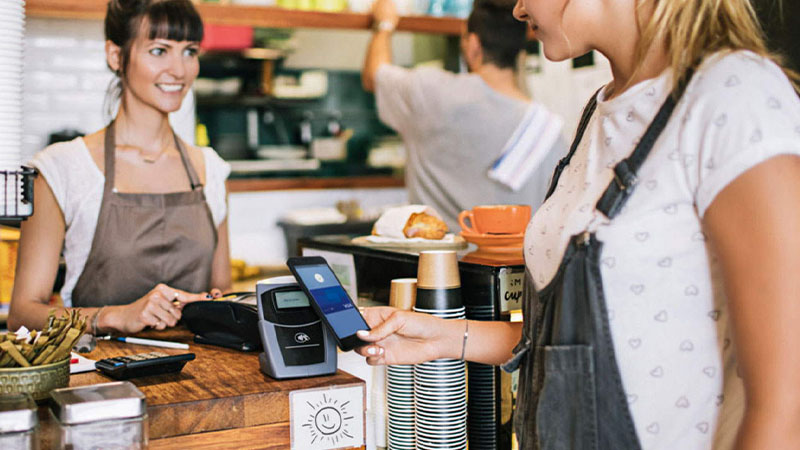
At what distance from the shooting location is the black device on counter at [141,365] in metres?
1.38

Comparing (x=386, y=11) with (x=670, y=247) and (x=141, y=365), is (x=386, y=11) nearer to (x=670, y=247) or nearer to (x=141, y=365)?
(x=141, y=365)

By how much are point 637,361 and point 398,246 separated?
92 cm

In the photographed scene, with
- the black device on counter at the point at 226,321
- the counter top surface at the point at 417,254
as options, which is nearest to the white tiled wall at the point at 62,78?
the counter top surface at the point at 417,254

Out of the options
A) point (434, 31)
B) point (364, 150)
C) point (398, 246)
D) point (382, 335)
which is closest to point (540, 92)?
point (434, 31)

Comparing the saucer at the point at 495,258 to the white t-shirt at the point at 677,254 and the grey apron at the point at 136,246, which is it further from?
the grey apron at the point at 136,246

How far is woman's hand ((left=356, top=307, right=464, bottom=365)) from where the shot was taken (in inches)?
56.4

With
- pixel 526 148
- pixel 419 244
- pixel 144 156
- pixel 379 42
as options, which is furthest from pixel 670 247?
pixel 379 42

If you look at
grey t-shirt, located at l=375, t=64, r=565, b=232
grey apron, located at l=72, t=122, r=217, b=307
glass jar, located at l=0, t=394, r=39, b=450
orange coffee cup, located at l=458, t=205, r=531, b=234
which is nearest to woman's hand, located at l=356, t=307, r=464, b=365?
orange coffee cup, located at l=458, t=205, r=531, b=234

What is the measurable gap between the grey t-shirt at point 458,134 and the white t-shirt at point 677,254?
1927 millimetres

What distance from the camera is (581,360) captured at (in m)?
1.15

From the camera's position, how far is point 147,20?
2.34m

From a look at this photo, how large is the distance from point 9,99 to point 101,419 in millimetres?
666

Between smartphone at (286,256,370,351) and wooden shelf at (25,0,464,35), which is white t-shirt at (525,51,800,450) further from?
wooden shelf at (25,0,464,35)

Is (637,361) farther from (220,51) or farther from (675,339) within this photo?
(220,51)
